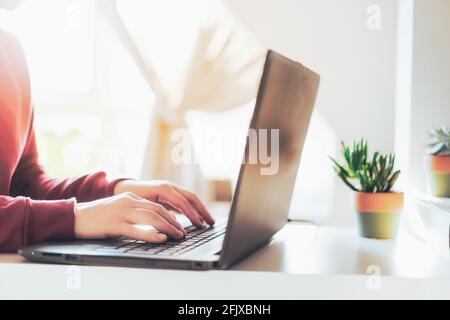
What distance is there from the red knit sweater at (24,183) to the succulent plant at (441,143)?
62 cm

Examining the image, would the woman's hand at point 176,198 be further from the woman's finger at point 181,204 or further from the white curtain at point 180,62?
the white curtain at point 180,62

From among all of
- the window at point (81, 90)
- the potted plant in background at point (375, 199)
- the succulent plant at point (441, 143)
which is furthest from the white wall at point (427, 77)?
the window at point (81, 90)

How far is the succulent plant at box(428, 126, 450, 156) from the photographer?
3.43 feet

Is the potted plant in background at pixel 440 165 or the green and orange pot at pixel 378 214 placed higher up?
the potted plant in background at pixel 440 165

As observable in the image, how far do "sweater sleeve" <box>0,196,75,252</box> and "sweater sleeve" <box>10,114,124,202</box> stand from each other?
0.87ft

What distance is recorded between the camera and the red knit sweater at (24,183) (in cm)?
71

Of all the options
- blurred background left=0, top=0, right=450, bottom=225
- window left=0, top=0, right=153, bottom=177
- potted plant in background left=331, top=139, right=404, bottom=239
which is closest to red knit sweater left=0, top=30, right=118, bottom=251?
potted plant in background left=331, top=139, right=404, bottom=239

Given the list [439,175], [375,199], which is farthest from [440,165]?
[375,199]

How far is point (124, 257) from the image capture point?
0.63 metres

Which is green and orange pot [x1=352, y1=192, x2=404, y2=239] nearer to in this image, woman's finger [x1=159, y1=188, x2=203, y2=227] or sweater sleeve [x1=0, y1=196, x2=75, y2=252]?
woman's finger [x1=159, y1=188, x2=203, y2=227]

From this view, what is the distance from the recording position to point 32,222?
0.71 m

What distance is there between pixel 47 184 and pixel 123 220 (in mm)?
Result: 367

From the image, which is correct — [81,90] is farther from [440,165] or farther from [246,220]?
[246,220]

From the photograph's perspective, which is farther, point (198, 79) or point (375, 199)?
point (198, 79)
